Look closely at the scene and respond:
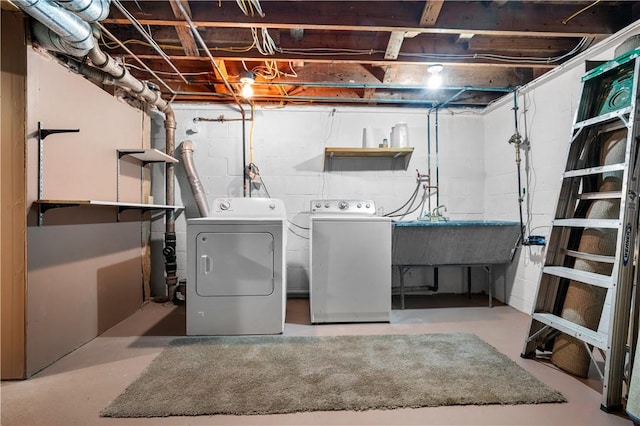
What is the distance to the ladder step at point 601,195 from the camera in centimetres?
170

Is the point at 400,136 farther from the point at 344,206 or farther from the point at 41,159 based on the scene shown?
the point at 41,159

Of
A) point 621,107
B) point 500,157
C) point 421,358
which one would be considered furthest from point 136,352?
point 500,157

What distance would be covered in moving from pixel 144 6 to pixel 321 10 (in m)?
1.21

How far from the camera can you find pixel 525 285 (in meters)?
3.07

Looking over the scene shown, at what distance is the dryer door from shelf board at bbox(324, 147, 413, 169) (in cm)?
140

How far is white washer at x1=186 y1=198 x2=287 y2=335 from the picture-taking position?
245 cm

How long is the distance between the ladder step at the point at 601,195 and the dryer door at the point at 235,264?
6.95 ft

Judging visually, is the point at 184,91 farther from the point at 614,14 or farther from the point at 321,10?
the point at 614,14

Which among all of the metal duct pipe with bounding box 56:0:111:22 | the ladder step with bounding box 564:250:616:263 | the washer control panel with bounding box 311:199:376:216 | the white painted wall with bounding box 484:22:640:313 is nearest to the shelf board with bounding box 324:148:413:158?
the washer control panel with bounding box 311:199:376:216

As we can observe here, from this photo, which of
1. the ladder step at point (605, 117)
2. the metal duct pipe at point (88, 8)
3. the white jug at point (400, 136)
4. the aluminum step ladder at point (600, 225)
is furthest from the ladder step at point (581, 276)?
the metal duct pipe at point (88, 8)

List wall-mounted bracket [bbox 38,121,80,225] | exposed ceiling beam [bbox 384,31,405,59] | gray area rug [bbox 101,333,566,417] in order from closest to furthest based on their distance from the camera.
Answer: gray area rug [bbox 101,333,566,417], wall-mounted bracket [bbox 38,121,80,225], exposed ceiling beam [bbox 384,31,405,59]

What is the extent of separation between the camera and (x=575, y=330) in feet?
5.71

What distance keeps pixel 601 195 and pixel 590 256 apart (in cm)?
36

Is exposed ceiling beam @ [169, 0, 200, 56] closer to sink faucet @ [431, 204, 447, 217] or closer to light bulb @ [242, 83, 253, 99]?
light bulb @ [242, 83, 253, 99]
